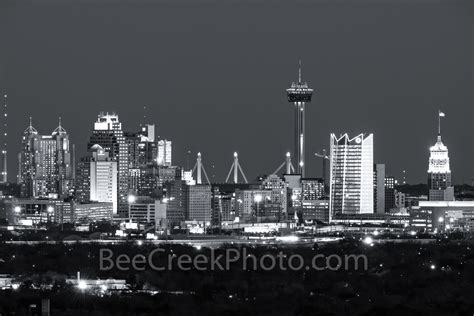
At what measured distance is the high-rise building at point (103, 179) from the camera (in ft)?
328

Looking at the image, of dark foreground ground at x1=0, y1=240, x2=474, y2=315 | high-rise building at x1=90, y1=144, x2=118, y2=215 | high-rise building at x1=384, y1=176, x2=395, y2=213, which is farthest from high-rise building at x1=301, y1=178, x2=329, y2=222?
dark foreground ground at x1=0, y1=240, x2=474, y2=315

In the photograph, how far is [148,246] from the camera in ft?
229

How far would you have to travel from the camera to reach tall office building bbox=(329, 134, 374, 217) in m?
101

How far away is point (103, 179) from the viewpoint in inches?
3967

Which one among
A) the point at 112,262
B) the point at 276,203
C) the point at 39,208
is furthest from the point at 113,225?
the point at 112,262

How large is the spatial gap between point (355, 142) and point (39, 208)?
15.2 m

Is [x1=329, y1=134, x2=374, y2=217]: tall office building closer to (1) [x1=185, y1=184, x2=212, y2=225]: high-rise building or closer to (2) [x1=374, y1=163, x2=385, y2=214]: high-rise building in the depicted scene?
(2) [x1=374, y1=163, x2=385, y2=214]: high-rise building

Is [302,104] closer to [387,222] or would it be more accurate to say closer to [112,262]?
[387,222]

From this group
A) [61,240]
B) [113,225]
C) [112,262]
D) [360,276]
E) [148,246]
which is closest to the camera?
[360,276]

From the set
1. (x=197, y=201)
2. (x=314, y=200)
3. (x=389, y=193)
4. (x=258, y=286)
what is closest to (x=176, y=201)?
(x=197, y=201)

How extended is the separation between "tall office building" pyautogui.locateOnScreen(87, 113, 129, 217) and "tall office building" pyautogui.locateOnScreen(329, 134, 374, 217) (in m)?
8.48

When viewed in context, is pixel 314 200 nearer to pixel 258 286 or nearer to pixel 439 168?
pixel 439 168

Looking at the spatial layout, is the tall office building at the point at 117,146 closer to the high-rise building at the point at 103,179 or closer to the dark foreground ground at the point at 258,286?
the high-rise building at the point at 103,179

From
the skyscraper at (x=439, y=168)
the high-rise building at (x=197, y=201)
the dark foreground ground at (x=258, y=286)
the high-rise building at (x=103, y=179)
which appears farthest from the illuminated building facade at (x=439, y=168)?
the dark foreground ground at (x=258, y=286)
